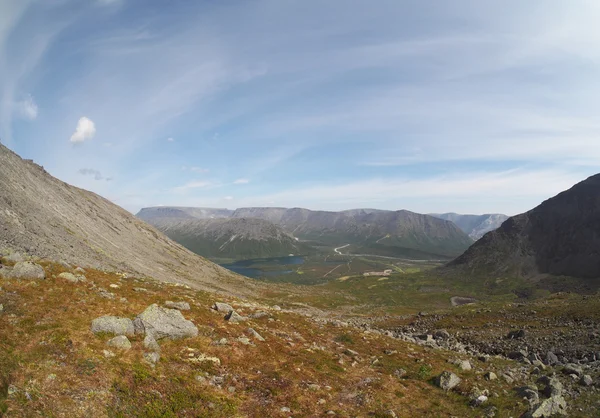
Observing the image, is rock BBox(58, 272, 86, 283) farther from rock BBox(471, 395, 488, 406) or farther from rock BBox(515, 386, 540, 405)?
rock BBox(515, 386, 540, 405)

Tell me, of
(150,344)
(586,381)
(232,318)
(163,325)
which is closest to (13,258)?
(163,325)

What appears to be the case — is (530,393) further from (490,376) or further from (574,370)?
(574,370)

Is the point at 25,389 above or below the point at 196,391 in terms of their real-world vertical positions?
above

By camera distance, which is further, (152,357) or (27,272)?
(27,272)

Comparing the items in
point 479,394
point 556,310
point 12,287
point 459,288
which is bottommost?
point 459,288

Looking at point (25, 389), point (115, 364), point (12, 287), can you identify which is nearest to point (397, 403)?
point (115, 364)

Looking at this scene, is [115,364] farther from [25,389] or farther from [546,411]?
[546,411]

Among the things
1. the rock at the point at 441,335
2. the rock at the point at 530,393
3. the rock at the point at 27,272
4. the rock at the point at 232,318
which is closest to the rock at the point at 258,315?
the rock at the point at 232,318
